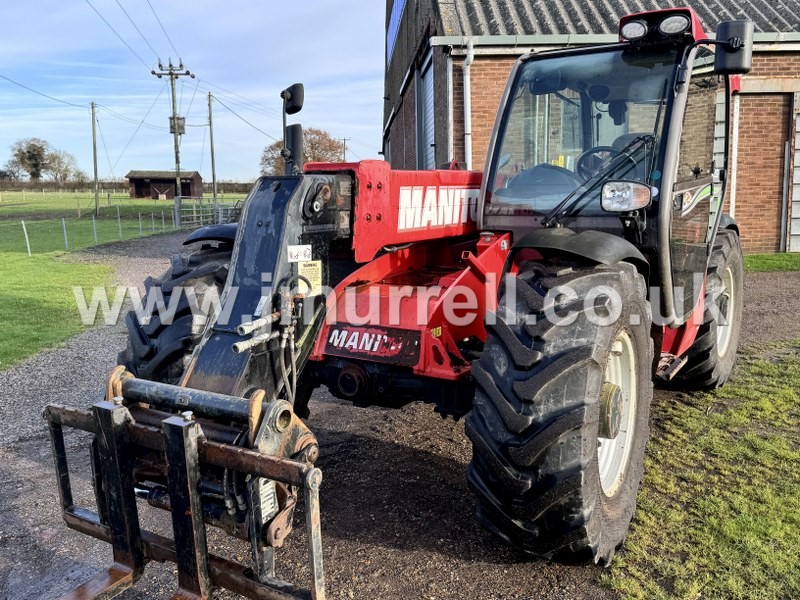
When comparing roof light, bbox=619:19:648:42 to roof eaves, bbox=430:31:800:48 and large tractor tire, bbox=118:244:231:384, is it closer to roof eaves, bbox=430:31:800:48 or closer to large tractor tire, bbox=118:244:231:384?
large tractor tire, bbox=118:244:231:384

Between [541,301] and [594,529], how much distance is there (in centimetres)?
99

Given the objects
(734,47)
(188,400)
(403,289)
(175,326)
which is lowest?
(188,400)

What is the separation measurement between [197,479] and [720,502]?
9.39 ft

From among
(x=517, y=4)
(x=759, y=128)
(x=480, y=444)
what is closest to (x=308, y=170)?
(x=480, y=444)

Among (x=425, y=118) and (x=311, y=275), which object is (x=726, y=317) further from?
(x=425, y=118)

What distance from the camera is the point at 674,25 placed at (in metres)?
3.78

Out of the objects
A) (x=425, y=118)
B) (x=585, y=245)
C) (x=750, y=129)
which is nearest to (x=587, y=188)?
(x=585, y=245)

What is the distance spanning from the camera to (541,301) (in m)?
2.98

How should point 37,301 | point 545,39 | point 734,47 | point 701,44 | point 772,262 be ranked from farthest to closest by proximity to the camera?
1. point 772,262
2. point 545,39
3. point 37,301
4. point 701,44
5. point 734,47

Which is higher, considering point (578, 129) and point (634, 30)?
point (634, 30)

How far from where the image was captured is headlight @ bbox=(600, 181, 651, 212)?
3648 millimetres

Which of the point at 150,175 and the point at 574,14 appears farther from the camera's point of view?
the point at 150,175

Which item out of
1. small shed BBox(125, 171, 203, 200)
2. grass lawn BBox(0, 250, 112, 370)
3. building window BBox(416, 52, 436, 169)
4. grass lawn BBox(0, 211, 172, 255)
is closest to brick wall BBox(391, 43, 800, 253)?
Result: building window BBox(416, 52, 436, 169)

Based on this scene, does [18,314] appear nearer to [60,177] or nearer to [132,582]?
[132,582]
